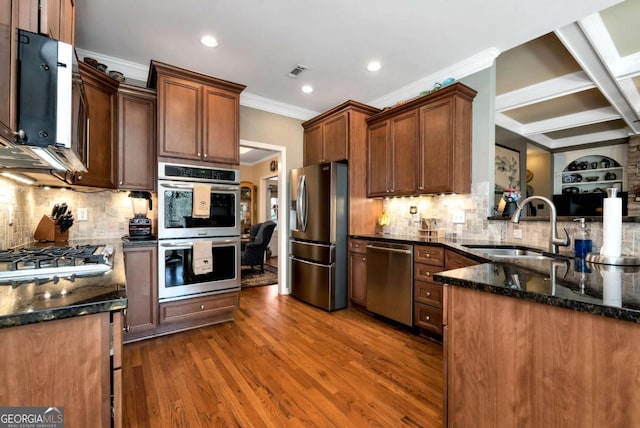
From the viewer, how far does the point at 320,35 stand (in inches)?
102

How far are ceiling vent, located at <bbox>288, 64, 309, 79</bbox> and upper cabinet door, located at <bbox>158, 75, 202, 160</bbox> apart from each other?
102 centimetres

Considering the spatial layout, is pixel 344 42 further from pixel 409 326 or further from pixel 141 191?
pixel 409 326

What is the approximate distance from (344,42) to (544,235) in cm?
244

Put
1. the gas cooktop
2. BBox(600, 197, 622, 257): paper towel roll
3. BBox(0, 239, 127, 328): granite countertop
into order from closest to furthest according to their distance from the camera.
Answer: BBox(0, 239, 127, 328): granite countertop < the gas cooktop < BBox(600, 197, 622, 257): paper towel roll

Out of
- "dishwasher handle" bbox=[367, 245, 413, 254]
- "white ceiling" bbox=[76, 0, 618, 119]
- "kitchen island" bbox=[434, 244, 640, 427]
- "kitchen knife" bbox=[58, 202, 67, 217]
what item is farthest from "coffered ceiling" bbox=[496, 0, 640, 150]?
"kitchen knife" bbox=[58, 202, 67, 217]

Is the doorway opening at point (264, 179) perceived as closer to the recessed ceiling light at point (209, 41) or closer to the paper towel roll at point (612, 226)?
the recessed ceiling light at point (209, 41)

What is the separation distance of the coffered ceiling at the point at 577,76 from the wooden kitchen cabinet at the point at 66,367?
3.74m

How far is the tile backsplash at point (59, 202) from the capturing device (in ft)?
6.28

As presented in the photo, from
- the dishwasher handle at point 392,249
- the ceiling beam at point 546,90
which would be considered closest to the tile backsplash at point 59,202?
the dishwasher handle at point 392,249

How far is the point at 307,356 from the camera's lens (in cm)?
234

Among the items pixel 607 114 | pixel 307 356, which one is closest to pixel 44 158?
pixel 307 356

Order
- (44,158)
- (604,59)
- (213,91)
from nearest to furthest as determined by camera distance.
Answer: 1. (44,158)
2. (604,59)
3. (213,91)

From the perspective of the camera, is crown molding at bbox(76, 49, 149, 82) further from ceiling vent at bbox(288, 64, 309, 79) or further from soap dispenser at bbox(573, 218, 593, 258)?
soap dispenser at bbox(573, 218, 593, 258)

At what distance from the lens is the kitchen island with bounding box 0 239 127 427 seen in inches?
30.8
